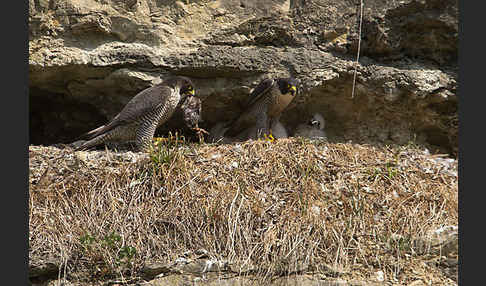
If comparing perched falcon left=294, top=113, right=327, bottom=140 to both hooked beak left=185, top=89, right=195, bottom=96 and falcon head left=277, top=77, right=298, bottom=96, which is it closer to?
falcon head left=277, top=77, right=298, bottom=96

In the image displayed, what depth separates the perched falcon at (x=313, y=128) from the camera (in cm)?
774

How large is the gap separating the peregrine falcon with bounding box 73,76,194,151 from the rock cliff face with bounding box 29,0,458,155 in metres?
0.45

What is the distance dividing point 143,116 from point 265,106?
170 cm

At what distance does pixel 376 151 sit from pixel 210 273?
2.99 meters

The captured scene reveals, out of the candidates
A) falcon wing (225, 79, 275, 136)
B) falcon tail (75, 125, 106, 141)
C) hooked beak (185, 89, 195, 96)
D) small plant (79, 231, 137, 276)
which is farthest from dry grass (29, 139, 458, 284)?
falcon wing (225, 79, 275, 136)

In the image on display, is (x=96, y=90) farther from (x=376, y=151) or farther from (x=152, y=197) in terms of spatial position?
(x=376, y=151)

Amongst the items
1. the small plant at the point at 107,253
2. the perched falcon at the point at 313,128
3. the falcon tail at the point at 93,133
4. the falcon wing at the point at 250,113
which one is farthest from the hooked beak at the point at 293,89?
the small plant at the point at 107,253

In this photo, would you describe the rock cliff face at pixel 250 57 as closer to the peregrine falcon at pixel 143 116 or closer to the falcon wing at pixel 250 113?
the falcon wing at pixel 250 113

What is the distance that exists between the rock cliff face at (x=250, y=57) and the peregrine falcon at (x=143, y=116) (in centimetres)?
45

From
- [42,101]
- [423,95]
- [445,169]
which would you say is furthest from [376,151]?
[42,101]

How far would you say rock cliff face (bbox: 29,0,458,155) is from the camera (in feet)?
22.9

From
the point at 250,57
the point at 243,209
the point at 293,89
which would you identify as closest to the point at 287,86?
the point at 293,89

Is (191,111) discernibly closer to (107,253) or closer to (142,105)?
(142,105)

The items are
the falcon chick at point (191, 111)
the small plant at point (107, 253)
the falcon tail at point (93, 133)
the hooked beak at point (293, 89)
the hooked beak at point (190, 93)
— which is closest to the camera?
the small plant at point (107, 253)
